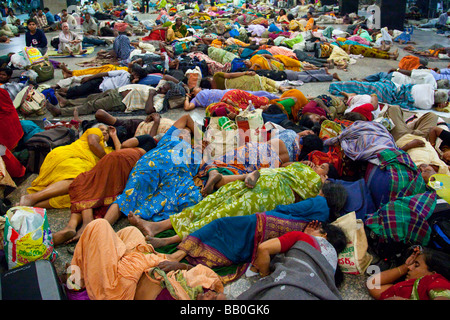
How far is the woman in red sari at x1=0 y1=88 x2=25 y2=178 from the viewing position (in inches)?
129

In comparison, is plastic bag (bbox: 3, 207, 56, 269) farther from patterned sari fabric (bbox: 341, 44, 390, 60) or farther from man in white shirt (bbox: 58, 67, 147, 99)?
patterned sari fabric (bbox: 341, 44, 390, 60)

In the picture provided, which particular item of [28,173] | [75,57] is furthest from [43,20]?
[28,173]

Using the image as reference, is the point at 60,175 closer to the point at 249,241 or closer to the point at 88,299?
the point at 88,299

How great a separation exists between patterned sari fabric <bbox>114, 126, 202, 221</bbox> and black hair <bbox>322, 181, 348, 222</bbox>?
43.5 inches

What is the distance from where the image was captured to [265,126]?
154 inches

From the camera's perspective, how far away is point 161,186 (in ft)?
9.91

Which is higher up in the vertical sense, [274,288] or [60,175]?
[60,175]

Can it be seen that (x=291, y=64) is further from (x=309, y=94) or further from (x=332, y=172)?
(x=332, y=172)

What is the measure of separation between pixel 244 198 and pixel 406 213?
120 cm

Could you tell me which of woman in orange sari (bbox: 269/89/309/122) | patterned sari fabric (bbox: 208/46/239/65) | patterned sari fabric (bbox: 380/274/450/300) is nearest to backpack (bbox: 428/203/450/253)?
patterned sari fabric (bbox: 380/274/450/300)

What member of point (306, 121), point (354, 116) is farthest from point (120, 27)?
point (354, 116)

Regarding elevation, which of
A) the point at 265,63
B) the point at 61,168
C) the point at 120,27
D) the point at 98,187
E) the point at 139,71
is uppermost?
the point at 120,27

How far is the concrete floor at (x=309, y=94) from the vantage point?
222 cm

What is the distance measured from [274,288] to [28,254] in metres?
1.62
